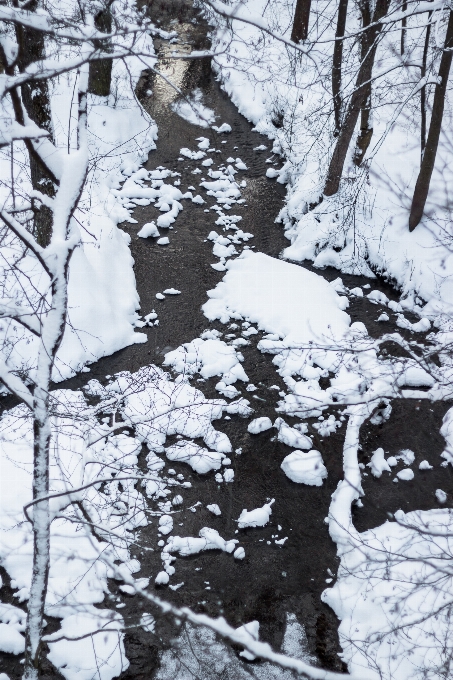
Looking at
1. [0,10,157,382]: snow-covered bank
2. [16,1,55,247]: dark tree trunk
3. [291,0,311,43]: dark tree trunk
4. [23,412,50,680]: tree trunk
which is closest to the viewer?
[23,412,50,680]: tree trunk

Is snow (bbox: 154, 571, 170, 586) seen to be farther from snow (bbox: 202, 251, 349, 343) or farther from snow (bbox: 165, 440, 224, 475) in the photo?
snow (bbox: 202, 251, 349, 343)

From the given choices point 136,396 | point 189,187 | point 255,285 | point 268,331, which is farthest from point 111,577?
point 189,187

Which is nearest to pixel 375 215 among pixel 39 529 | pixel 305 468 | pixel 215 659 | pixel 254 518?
pixel 305 468

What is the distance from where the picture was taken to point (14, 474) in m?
Answer: 6.23

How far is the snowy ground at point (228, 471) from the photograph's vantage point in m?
4.92

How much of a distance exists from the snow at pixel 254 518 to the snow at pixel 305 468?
0.60m

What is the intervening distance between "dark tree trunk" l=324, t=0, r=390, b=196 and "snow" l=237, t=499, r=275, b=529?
575cm

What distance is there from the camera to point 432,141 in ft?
28.1

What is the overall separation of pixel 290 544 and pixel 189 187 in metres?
7.35

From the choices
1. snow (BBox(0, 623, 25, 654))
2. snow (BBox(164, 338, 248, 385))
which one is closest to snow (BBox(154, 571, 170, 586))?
snow (BBox(0, 623, 25, 654))

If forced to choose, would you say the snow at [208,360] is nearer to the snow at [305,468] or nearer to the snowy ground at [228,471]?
the snowy ground at [228,471]

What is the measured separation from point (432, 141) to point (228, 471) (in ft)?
18.4

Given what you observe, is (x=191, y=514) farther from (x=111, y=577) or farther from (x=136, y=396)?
(x=136, y=396)

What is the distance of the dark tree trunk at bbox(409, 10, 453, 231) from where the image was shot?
7.83 m
